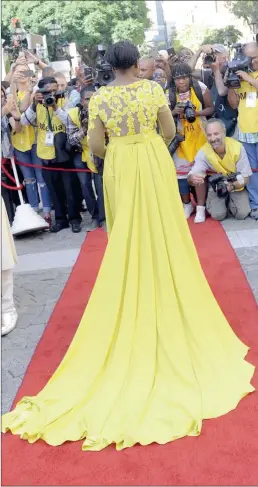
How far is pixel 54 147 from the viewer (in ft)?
22.5

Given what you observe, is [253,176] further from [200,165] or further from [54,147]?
[54,147]

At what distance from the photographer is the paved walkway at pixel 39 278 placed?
3883 mm

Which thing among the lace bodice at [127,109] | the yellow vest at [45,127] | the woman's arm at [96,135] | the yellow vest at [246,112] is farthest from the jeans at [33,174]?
the lace bodice at [127,109]

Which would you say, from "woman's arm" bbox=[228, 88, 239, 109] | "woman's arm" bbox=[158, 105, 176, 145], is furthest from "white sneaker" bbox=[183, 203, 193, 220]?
"woman's arm" bbox=[158, 105, 176, 145]

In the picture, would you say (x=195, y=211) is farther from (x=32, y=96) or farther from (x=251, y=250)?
(x=32, y=96)

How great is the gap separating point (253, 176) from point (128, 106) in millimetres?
3656

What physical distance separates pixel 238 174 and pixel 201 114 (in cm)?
86

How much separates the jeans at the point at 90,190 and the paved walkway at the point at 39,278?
0.30 m

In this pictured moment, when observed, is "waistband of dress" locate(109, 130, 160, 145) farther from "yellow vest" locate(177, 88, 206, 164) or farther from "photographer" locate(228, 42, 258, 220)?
"yellow vest" locate(177, 88, 206, 164)

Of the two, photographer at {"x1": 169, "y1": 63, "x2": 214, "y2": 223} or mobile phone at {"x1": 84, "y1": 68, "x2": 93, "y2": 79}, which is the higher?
mobile phone at {"x1": 84, "y1": 68, "x2": 93, "y2": 79}

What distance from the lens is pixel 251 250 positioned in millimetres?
5570

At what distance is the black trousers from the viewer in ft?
22.9

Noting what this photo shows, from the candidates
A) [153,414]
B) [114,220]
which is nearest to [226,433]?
[153,414]

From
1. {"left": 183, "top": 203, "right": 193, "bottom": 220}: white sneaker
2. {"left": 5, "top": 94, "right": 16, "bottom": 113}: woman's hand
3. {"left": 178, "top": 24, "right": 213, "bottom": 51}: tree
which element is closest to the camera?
{"left": 5, "top": 94, "right": 16, "bottom": 113}: woman's hand
